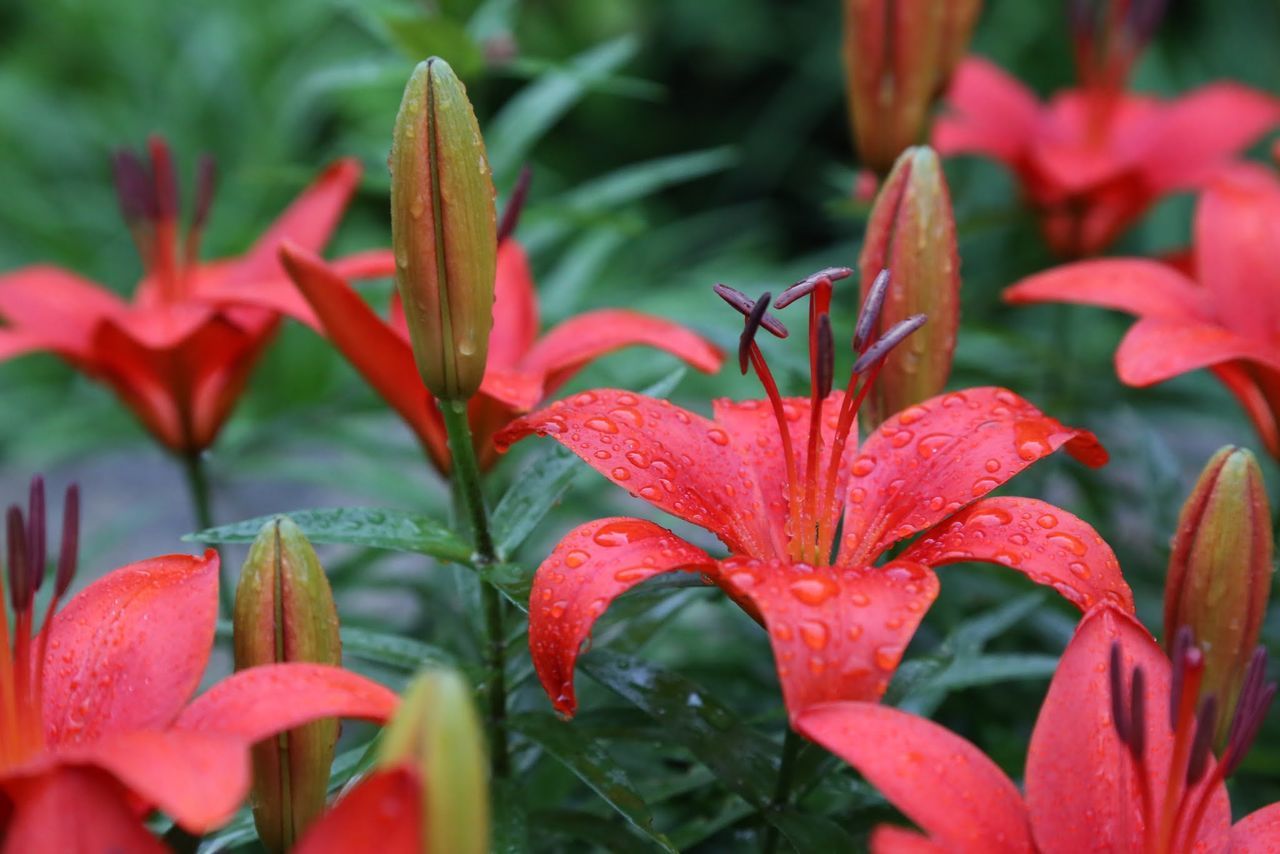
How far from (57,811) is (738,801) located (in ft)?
1.28

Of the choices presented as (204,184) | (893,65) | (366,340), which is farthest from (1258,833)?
(204,184)

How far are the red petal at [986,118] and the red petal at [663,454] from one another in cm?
59

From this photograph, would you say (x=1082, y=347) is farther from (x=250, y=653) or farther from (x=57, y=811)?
(x=57, y=811)

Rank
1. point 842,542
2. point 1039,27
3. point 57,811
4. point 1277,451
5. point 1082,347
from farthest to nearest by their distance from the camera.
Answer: point 1039,27
point 1082,347
point 1277,451
point 842,542
point 57,811

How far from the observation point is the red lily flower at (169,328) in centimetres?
94

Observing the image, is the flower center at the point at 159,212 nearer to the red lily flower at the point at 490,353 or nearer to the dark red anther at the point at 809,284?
the red lily flower at the point at 490,353

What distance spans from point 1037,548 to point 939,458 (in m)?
0.08

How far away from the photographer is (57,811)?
17.8 inches

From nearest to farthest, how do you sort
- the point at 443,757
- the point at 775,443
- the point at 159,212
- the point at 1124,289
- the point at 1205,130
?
the point at 443,757
the point at 775,443
the point at 1124,289
the point at 159,212
the point at 1205,130

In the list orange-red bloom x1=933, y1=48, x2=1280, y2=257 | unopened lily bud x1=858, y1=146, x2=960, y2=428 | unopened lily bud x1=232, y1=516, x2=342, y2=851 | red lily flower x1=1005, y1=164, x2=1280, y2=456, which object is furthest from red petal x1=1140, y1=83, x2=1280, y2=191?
unopened lily bud x1=232, y1=516, x2=342, y2=851

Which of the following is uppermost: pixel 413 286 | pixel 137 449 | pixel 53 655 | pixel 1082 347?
pixel 413 286

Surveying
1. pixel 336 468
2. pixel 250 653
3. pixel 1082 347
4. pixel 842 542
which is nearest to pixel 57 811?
pixel 250 653

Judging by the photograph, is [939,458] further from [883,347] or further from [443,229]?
[443,229]

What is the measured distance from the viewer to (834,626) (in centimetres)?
54
